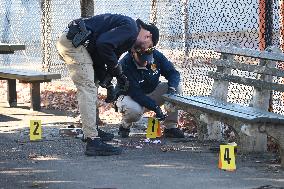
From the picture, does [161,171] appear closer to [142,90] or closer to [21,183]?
[21,183]

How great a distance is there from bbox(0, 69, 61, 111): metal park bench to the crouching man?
2.98 m

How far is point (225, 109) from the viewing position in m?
6.92

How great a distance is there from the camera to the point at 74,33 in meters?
6.88

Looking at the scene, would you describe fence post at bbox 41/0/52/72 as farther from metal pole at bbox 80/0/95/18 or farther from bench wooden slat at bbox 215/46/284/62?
bench wooden slat at bbox 215/46/284/62

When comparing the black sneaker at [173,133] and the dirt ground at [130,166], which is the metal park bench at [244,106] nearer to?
the dirt ground at [130,166]

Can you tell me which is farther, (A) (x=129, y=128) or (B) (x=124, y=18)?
(A) (x=129, y=128)

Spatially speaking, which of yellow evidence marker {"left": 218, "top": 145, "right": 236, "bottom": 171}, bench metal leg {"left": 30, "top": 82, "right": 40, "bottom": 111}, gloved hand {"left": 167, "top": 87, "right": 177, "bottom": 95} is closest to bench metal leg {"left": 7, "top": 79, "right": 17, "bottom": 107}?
bench metal leg {"left": 30, "top": 82, "right": 40, "bottom": 111}

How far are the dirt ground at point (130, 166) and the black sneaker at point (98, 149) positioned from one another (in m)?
0.09

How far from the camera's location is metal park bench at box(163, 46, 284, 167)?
616cm

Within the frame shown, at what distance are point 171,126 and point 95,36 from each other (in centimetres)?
193

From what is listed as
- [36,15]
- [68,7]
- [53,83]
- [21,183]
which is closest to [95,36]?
[21,183]

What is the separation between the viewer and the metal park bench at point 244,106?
20.2 ft

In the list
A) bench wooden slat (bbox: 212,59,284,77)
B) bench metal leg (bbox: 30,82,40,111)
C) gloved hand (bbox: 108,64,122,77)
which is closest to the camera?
bench wooden slat (bbox: 212,59,284,77)

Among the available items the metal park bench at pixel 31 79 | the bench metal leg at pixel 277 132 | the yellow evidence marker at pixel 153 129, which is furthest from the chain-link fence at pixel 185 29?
the metal park bench at pixel 31 79
